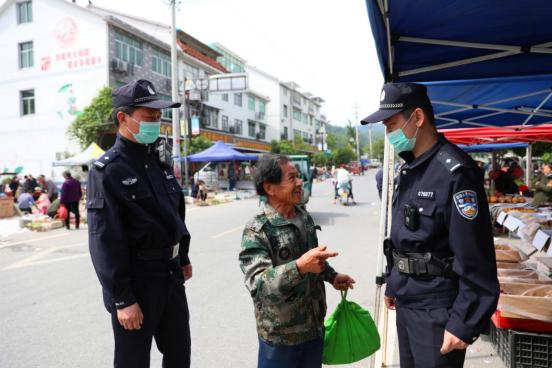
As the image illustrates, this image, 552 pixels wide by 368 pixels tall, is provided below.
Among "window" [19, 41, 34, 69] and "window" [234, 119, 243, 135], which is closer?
"window" [19, 41, 34, 69]

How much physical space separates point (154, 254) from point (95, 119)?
72.1ft

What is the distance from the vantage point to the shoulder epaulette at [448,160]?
1.86m

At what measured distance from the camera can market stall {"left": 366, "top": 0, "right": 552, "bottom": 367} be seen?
2625 mm

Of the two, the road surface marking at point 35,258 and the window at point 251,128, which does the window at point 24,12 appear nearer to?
the road surface marking at point 35,258

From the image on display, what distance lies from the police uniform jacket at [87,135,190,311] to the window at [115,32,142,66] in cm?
2488

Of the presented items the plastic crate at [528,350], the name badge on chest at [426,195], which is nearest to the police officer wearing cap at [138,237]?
the name badge on chest at [426,195]

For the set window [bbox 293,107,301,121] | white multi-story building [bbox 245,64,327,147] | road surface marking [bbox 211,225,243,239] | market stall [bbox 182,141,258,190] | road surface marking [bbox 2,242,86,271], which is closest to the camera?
road surface marking [bbox 2,242,86,271]

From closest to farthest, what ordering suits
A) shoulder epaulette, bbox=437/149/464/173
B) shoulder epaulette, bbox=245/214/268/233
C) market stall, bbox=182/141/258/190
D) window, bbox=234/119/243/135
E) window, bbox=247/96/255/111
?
shoulder epaulette, bbox=437/149/464/173 → shoulder epaulette, bbox=245/214/268/233 → market stall, bbox=182/141/258/190 → window, bbox=234/119/243/135 → window, bbox=247/96/255/111

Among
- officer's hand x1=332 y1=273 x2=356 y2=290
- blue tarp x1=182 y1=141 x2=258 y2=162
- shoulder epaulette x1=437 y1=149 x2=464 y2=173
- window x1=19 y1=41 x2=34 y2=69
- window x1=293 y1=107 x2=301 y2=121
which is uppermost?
window x1=293 y1=107 x2=301 y2=121

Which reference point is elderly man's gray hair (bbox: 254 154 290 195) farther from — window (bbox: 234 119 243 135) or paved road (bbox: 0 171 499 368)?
window (bbox: 234 119 243 135)

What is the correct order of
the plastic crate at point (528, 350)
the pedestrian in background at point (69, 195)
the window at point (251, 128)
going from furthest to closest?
the window at point (251, 128), the pedestrian in background at point (69, 195), the plastic crate at point (528, 350)

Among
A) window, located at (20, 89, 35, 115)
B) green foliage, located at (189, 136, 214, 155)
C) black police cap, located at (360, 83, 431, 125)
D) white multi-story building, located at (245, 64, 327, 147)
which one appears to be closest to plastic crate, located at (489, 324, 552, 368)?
black police cap, located at (360, 83, 431, 125)

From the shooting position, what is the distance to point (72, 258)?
7.66 m

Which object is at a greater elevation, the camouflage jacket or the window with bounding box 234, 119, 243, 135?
the window with bounding box 234, 119, 243, 135
